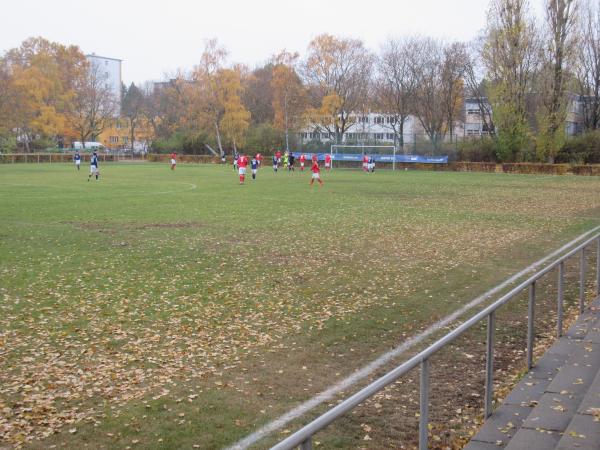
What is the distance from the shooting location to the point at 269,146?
7844 centimetres

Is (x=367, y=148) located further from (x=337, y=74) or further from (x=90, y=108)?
(x=90, y=108)

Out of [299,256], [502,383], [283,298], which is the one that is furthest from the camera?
[299,256]

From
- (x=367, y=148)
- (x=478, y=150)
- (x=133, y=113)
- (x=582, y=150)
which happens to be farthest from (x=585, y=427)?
(x=133, y=113)

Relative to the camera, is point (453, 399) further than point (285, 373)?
No

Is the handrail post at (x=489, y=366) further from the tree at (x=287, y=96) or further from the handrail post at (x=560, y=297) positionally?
the tree at (x=287, y=96)

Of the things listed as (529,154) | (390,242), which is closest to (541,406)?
(390,242)

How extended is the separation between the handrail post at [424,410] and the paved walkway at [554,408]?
0.52 metres

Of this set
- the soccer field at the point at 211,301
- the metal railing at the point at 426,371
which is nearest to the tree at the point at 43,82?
the soccer field at the point at 211,301

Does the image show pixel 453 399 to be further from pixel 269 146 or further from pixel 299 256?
pixel 269 146

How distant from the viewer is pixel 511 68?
60375 millimetres

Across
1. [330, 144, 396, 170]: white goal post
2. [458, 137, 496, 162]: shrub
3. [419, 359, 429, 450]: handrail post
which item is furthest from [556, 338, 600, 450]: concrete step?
[458, 137, 496, 162]: shrub

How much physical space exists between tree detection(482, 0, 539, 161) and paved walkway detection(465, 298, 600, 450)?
55.4m

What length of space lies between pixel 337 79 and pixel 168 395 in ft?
246

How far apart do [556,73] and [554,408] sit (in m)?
59.0
